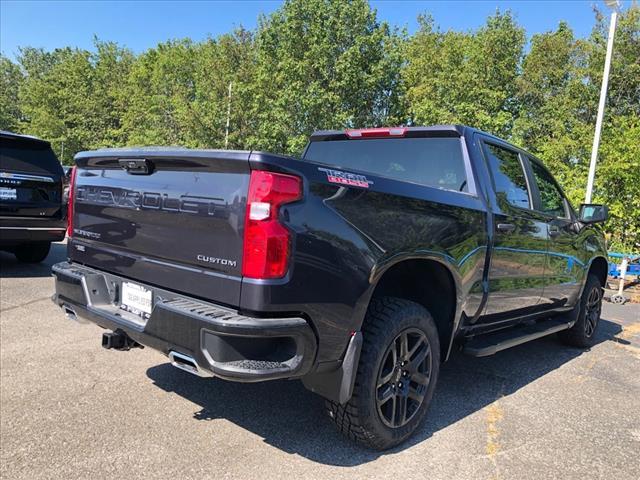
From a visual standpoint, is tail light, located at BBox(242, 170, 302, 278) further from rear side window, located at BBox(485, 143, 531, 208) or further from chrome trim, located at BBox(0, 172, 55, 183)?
chrome trim, located at BBox(0, 172, 55, 183)

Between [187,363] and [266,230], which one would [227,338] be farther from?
[266,230]

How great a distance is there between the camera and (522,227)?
3904 millimetres

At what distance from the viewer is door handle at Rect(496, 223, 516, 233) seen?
142 inches

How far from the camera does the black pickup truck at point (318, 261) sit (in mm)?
2203

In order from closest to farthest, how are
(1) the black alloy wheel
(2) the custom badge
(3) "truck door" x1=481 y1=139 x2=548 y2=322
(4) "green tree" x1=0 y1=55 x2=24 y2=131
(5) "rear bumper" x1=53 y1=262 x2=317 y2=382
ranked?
1. (5) "rear bumper" x1=53 y1=262 x2=317 y2=382
2. (2) the custom badge
3. (1) the black alloy wheel
4. (3) "truck door" x1=481 y1=139 x2=548 y2=322
5. (4) "green tree" x1=0 y1=55 x2=24 y2=131

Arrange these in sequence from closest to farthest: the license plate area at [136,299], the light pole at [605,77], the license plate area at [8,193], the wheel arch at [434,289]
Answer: the license plate area at [136,299] → the wheel arch at [434,289] → the license plate area at [8,193] → the light pole at [605,77]

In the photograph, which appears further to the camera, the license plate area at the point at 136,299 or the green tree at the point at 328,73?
the green tree at the point at 328,73

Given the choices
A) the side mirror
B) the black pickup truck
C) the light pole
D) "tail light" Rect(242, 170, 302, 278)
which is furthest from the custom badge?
the light pole

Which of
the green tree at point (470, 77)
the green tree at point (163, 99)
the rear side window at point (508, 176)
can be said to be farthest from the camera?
the green tree at point (163, 99)

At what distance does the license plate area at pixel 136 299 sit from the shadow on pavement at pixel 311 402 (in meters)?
0.88

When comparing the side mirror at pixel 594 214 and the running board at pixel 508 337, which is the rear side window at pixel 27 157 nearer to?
the running board at pixel 508 337

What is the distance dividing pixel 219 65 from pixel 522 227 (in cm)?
2943

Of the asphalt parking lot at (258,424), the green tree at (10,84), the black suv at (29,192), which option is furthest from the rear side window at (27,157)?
the green tree at (10,84)

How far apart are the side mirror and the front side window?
0.30 m
